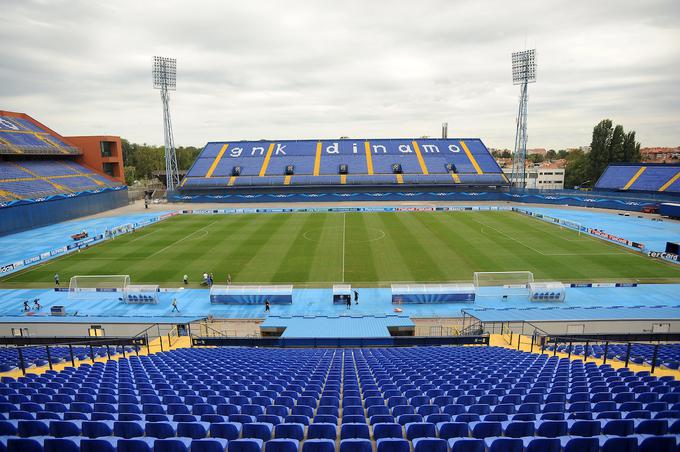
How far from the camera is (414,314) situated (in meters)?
23.9

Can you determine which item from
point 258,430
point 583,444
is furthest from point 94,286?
point 583,444

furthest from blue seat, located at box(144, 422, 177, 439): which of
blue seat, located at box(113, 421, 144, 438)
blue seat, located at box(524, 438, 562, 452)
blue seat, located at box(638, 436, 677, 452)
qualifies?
blue seat, located at box(638, 436, 677, 452)

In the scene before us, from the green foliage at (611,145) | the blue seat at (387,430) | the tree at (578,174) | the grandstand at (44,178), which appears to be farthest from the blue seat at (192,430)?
the tree at (578,174)

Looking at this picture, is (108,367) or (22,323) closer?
(108,367)

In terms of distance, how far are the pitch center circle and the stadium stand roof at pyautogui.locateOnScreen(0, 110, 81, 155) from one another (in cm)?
4729

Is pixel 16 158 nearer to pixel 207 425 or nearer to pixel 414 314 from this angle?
pixel 414 314

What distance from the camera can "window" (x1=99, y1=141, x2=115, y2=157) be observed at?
69.6m

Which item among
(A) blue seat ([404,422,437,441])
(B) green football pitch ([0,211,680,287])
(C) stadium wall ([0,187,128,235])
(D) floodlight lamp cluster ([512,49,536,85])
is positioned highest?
(D) floodlight lamp cluster ([512,49,536,85])

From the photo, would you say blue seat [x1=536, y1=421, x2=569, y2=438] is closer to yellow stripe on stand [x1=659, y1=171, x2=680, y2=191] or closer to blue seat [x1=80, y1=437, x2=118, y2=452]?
blue seat [x1=80, y1=437, x2=118, y2=452]

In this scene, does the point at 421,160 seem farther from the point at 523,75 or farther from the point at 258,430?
the point at 258,430

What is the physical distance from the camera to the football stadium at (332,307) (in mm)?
5832

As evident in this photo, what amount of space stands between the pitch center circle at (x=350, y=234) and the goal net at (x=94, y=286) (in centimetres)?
1904

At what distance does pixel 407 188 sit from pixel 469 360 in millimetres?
64699

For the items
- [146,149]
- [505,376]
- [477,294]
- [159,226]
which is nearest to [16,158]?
[159,226]
